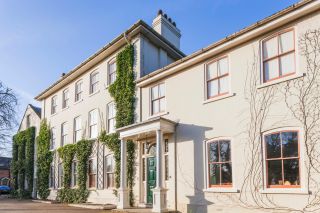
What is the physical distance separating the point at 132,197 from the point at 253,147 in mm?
7200

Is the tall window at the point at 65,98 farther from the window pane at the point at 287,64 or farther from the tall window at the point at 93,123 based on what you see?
the window pane at the point at 287,64

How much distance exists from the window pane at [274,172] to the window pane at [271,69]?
2775 mm

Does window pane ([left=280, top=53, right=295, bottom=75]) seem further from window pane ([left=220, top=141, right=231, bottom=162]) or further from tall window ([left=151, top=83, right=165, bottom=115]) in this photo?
tall window ([left=151, top=83, right=165, bottom=115])

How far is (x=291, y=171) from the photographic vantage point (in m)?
11.1

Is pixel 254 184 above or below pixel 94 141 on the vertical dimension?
below

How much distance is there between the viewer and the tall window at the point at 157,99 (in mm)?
16766

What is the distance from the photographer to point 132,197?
1717cm

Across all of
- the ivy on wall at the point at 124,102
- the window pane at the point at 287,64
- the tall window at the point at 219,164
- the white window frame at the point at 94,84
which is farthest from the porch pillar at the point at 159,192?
the white window frame at the point at 94,84

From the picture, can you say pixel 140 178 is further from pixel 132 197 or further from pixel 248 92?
pixel 248 92

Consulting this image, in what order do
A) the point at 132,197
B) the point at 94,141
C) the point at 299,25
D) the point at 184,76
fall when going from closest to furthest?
the point at 299,25 < the point at 184,76 < the point at 132,197 < the point at 94,141

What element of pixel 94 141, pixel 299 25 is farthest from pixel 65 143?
pixel 299 25

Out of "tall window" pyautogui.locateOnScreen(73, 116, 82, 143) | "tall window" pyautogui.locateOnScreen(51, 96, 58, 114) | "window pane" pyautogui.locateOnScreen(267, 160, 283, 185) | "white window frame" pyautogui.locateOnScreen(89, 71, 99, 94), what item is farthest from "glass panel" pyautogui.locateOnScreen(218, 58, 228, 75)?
"tall window" pyautogui.locateOnScreen(51, 96, 58, 114)

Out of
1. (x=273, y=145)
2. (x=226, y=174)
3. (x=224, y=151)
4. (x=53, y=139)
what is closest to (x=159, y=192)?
(x=226, y=174)

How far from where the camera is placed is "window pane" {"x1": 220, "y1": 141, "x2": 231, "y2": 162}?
518 inches
